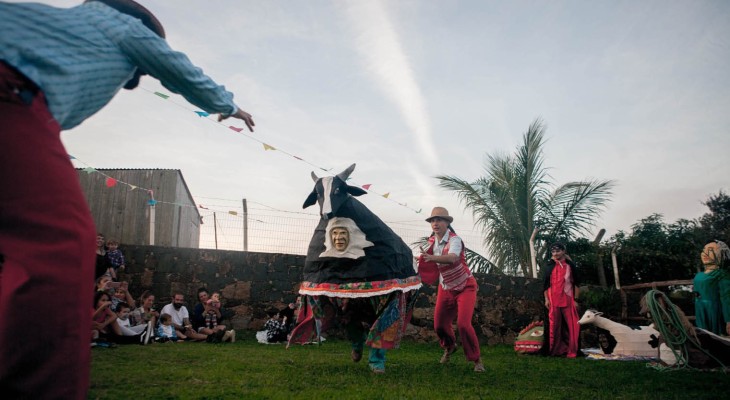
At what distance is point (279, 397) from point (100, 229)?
12.6m

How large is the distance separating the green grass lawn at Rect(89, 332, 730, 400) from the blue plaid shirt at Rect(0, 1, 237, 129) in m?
2.22

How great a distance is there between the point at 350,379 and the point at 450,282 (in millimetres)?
2027

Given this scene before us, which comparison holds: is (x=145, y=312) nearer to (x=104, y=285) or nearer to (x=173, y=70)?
(x=104, y=285)

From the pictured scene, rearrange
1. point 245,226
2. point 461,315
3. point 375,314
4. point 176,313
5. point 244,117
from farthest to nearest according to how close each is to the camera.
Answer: point 245,226, point 176,313, point 461,315, point 375,314, point 244,117

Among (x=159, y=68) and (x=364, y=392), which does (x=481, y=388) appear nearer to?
(x=364, y=392)

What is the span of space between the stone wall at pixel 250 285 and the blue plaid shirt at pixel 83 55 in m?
8.35

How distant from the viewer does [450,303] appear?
6.18m

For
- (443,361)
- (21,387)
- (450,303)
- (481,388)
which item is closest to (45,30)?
(21,387)

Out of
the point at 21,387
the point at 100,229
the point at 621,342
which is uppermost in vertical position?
the point at 100,229

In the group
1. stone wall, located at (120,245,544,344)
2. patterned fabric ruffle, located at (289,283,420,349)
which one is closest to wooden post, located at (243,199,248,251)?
stone wall, located at (120,245,544,344)

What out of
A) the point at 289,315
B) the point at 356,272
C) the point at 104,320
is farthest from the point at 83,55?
the point at 289,315

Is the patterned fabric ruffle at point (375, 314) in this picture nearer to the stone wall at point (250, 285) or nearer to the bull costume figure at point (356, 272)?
the bull costume figure at point (356, 272)

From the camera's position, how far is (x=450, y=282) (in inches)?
238

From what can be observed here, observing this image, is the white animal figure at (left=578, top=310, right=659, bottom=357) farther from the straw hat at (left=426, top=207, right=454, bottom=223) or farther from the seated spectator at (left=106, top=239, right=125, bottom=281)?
the seated spectator at (left=106, top=239, right=125, bottom=281)
